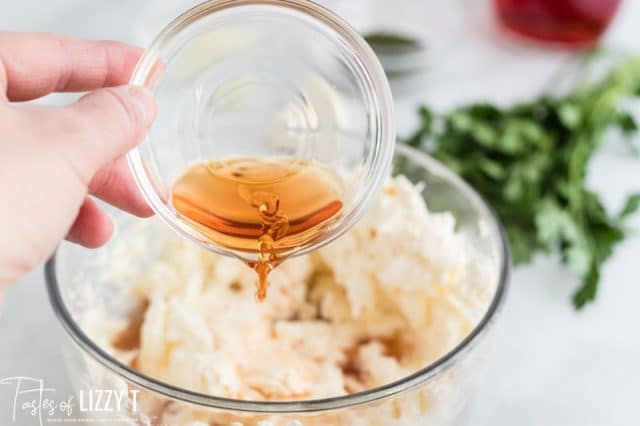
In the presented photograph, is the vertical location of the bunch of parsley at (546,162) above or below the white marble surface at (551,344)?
above

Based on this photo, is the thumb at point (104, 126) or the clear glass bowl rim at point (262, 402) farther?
the clear glass bowl rim at point (262, 402)

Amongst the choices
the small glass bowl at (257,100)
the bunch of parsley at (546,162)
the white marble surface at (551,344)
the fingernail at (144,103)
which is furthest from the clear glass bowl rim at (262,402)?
the bunch of parsley at (546,162)

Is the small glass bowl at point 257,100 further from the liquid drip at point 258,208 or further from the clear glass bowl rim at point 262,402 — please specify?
the clear glass bowl rim at point 262,402

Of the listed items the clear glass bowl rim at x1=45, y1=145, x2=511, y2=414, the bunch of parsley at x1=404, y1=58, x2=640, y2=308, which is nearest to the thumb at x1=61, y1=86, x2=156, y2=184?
→ the clear glass bowl rim at x1=45, y1=145, x2=511, y2=414

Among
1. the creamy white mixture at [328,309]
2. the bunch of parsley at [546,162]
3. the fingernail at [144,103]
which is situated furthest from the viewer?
the bunch of parsley at [546,162]

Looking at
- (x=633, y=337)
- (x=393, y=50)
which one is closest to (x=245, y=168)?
(x=633, y=337)

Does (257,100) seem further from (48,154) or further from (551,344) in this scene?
(551,344)

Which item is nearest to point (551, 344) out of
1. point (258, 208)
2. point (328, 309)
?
point (328, 309)

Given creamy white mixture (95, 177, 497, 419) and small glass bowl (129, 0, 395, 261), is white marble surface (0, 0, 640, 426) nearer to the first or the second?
creamy white mixture (95, 177, 497, 419)
